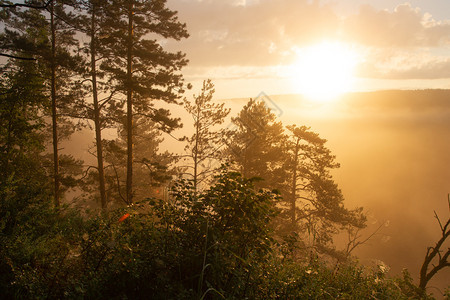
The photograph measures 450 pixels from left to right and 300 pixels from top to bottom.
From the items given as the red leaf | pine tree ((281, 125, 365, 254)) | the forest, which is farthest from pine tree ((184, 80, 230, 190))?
the red leaf

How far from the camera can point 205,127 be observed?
19.1 meters

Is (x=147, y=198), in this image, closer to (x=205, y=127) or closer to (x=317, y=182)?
(x=205, y=127)

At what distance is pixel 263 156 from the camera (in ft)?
67.4

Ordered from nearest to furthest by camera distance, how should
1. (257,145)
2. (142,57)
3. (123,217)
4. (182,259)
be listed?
(182,259), (123,217), (142,57), (257,145)

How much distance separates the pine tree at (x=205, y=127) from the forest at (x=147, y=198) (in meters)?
0.09

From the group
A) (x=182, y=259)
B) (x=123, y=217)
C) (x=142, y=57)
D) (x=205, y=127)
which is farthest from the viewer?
(x=205, y=127)

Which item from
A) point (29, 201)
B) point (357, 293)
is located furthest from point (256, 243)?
point (29, 201)

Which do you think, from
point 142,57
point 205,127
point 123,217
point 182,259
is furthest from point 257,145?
point 182,259

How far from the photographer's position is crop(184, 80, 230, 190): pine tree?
727 inches

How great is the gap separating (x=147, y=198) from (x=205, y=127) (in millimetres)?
15113

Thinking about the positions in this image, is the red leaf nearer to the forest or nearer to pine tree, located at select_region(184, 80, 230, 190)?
the forest

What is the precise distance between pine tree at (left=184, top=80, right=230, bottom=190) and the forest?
0.29ft

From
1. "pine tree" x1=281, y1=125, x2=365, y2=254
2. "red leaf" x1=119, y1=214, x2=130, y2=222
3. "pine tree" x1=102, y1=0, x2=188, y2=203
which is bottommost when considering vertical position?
"pine tree" x1=281, y1=125, x2=365, y2=254

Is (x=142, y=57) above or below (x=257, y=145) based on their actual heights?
above
